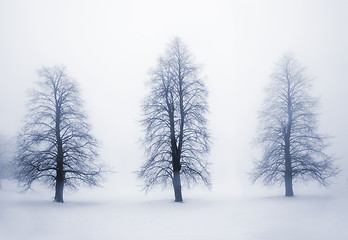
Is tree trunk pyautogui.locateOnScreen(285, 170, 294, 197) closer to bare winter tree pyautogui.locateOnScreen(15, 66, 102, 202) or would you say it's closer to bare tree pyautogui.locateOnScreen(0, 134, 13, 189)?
bare winter tree pyautogui.locateOnScreen(15, 66, 102, 202)

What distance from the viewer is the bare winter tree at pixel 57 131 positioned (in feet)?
60.6

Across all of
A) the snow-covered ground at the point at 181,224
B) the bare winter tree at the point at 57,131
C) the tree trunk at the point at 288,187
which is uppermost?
the bare winter tree at the point at 57,131

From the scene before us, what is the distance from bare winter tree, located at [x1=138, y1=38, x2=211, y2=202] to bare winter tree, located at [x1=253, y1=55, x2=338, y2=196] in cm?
597

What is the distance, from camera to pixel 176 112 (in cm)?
1964

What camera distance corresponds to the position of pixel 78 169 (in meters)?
19.5

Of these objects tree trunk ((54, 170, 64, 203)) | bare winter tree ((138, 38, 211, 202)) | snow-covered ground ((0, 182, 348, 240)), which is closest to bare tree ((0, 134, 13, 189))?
tree trunk ((54, 170, 64, 203))

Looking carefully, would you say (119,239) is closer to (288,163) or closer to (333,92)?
(288,163)

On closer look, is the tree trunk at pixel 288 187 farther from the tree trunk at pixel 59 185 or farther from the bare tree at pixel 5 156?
the bare tree at pixel 5 156

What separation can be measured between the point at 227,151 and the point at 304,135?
70.9m

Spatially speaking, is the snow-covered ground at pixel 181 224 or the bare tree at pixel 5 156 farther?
the bare tree at pixel 5 156

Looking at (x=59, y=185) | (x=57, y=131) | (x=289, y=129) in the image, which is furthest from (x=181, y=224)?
(x=289, y=129)

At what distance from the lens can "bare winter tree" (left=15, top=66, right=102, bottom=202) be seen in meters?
18.5

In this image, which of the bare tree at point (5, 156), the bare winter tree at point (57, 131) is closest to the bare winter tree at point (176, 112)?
the bare winter tree at point (57, 131)

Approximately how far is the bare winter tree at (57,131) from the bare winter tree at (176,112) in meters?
4.93
